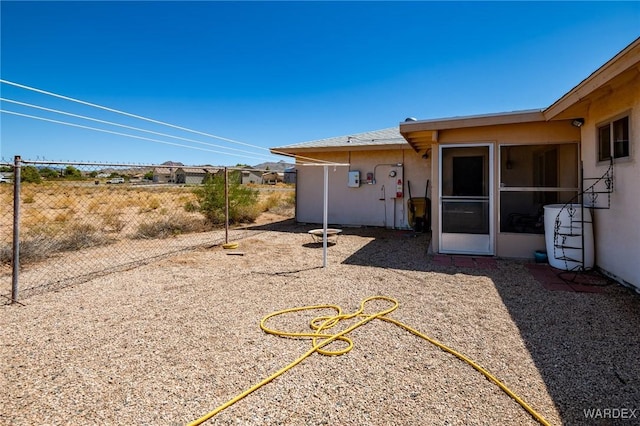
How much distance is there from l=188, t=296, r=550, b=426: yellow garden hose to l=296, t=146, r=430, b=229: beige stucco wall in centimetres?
659

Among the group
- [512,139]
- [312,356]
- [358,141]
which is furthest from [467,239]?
[358,141]

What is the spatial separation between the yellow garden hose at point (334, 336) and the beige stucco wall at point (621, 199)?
3135 mm

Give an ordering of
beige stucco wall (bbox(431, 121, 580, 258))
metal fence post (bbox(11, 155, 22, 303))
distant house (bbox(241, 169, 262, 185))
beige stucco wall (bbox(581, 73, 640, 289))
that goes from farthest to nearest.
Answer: distant house (bbox(241, 169, 262, 185)), beige stucco wall (bbox(431, 121, 580, 258)), beige stucco wall (bbox(581, 73, 640, 289)), metal fence post (bbox(11, 155, 22, 303))

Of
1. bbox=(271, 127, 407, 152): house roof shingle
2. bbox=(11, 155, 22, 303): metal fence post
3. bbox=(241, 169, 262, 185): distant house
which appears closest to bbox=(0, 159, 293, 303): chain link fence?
bbox=(11, 155, 22, 303): metal fence post

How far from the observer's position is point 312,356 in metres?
2.63

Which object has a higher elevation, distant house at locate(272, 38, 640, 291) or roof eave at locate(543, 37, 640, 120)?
roof eave at locate(543, 37, 640, 120)

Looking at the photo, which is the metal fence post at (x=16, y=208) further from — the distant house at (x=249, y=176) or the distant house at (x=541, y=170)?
the distant house at (x=541, y=170)

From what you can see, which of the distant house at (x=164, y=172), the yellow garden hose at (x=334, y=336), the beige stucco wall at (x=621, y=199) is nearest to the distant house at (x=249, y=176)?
the distant house at (x=164, y=172)

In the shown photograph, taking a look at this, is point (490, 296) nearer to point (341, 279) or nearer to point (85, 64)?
point (341, 279)

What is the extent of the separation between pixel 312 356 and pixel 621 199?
462 cm

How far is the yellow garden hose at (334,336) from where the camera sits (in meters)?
2.01

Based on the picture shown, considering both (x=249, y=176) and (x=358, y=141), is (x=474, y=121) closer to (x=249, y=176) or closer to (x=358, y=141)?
(x=358, y=141)

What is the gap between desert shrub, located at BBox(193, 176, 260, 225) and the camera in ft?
35.4

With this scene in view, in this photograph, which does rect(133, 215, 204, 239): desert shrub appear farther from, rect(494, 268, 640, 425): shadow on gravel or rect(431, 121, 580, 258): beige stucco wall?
rect(494, 268, 640, 425): shadow on gravel
